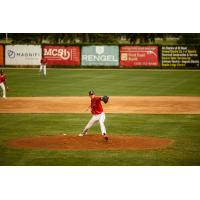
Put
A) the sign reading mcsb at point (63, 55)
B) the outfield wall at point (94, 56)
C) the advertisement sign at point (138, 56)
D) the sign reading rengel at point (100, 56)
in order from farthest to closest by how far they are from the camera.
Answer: the sign reading rengel at point (100, 56) → the advertisement sign at point (138, 56) → the sign reading mcsb at point (63, 55) → the outfield wall at point (94, 56)

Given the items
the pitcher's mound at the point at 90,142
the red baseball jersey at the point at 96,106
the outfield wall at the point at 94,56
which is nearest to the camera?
the pitcher's mound at the point at 90,142

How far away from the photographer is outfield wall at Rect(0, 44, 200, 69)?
35.9 m

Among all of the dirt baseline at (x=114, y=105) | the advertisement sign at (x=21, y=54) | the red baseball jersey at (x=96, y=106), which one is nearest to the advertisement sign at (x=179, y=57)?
the dirt baseline at (x=114, y=105)

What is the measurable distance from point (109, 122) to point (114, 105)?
4285 mm

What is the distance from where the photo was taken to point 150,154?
14727 mm

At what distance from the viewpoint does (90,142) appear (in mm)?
16031

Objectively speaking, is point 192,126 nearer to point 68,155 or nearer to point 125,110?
point 125,110

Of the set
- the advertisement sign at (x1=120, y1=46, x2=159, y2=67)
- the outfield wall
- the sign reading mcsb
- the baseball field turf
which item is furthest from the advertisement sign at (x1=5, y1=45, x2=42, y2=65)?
the advertisement sign at (x1=120, y1=46, x2=159, y2=67)

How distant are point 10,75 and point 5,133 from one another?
18.8 metres

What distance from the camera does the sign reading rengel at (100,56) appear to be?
40.3 m

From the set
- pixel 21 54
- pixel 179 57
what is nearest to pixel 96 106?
pixel 179 57

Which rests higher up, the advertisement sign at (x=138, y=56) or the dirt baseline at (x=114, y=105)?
the advertisement sign at (x=138, y=56)

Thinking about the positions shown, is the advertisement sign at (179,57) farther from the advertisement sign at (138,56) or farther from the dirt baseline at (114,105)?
the dirt baseline at (114,105)
